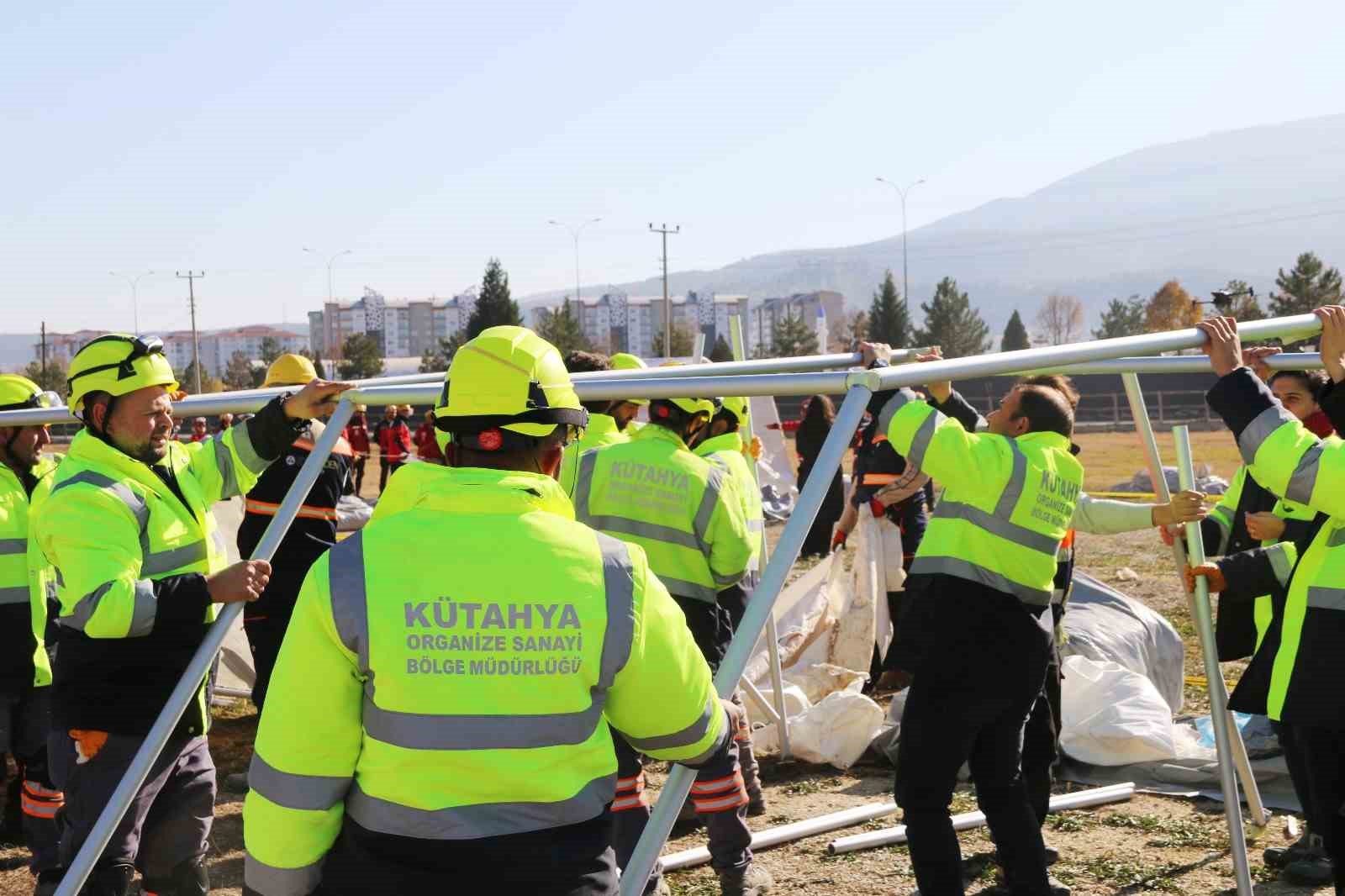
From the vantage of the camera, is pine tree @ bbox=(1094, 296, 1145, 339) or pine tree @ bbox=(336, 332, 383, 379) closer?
pine tree @ bbox=(336, 332, 383, 379)

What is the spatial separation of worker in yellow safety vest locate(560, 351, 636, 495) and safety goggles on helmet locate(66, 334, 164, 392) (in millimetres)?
2374

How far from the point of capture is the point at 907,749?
165 inches

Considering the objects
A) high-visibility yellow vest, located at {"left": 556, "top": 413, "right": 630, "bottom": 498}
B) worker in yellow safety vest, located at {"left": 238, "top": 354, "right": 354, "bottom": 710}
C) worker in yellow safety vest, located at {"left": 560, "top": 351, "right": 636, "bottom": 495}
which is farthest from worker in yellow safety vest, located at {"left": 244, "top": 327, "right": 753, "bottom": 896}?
worker in yellow safety vest, located at {"left": 238, "top": 354, "right": 354, "bottom": 710}

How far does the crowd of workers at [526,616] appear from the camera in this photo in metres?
2.20

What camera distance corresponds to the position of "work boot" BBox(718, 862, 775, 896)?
497 centimetres

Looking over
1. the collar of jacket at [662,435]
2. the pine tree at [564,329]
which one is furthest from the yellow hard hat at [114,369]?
the pine tree at [564,329]

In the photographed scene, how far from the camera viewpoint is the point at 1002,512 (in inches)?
169

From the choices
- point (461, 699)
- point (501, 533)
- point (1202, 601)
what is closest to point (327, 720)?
point (461, 699)

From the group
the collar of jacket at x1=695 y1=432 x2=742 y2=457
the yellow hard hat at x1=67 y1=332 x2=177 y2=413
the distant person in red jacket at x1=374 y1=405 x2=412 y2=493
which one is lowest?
the distant person in red jacket at x1=374 y1=405 x2=412 y2=493

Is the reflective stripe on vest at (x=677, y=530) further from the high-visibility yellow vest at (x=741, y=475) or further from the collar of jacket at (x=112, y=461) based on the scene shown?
the collar of jacket at (x=112, y=461)

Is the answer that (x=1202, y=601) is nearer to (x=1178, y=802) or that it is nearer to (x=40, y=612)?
(x=1178, y=802)

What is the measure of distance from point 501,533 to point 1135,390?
2.90 metres

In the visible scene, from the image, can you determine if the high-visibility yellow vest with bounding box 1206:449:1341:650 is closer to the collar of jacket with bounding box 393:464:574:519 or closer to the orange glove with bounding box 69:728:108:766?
the collar of jacket with bounding box 393:464:574:519

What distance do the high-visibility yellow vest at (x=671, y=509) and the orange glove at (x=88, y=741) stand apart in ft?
6.55
